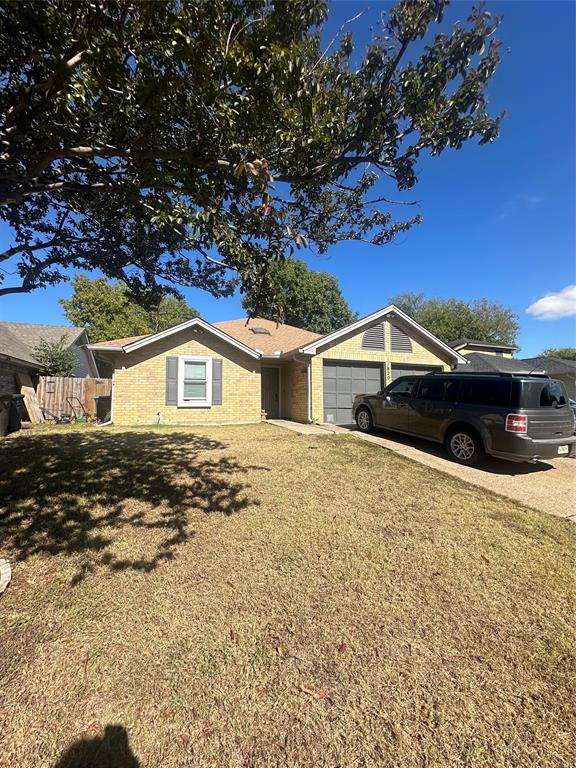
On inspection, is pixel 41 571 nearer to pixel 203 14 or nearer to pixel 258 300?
pixel 258 300

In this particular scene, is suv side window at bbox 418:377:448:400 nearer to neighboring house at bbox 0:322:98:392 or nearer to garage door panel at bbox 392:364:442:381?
garage door panel at bbox 392:364:442:381

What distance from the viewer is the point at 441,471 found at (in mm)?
6289

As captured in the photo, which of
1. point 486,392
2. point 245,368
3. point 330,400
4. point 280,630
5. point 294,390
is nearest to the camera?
point 280,630

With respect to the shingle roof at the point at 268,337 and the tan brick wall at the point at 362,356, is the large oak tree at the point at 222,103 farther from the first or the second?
the shingle roof at the point at 268,337

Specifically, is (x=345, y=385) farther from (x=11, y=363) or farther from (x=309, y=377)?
(x=11, y=363)

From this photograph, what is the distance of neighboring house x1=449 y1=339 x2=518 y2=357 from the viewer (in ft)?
71.3

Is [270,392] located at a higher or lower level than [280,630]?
higher

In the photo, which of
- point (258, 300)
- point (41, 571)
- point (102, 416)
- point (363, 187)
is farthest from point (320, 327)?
point (41, 571)

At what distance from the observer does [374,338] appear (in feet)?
43.4

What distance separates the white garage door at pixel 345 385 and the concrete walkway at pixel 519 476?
12.8ft

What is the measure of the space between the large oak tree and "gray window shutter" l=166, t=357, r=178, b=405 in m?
7.32

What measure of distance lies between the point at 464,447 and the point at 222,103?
7027mm

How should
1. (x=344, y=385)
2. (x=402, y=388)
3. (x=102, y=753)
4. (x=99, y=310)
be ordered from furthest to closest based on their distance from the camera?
(x=99, y=310), (x=344, y=385), (x=402, y=388), (x=102, y=753)

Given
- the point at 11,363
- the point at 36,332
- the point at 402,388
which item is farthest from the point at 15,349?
the point at 402,388
